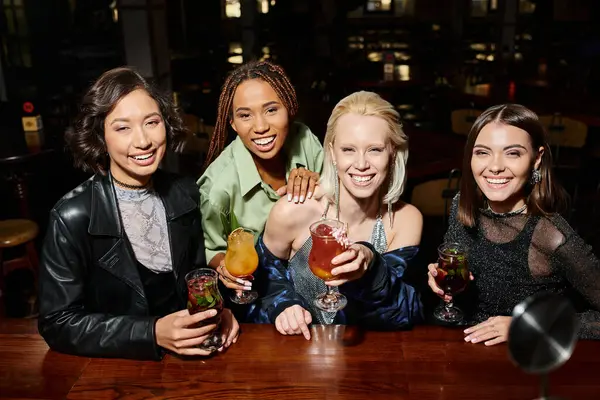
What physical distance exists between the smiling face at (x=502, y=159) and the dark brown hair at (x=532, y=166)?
0.02 m

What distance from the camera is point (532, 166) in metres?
2.16

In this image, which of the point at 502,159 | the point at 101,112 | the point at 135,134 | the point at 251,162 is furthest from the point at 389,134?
the point at 101,112

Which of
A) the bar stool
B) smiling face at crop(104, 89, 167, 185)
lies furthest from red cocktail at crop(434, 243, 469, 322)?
the bar stool

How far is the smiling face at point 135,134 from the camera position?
6.59 feet

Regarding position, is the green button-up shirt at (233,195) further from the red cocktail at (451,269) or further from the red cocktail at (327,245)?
the red cocktail at (451,269)

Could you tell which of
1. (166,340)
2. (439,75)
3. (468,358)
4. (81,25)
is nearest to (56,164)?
(81,25)

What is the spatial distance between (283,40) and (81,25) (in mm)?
4233

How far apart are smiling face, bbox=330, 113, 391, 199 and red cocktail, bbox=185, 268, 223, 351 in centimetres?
65

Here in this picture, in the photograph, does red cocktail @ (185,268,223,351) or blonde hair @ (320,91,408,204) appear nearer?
red cocktail @ (185,268,223,351)

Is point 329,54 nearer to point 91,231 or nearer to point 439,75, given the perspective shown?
point 439,75

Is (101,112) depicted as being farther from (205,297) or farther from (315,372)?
(315,372)

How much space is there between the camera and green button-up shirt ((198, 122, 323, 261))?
2.57 meters

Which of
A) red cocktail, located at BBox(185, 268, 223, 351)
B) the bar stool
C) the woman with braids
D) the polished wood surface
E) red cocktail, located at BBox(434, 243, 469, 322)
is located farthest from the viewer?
the bar stool

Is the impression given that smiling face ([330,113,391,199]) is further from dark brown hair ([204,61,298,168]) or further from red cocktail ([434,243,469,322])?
Answer: dark brown hair ([204,61,298,168])
